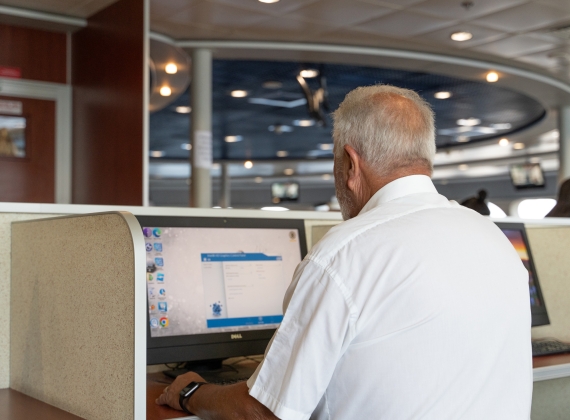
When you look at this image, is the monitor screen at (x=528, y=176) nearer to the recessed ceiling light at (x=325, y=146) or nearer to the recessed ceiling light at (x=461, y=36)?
the recessed ceiling light at (x=325, y=146)

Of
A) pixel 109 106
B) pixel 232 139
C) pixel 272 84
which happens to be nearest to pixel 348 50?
pixel 272 84

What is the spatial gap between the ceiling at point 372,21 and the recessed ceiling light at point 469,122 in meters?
3.74

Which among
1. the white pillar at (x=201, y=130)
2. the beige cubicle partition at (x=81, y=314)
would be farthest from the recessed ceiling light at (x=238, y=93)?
the beige cubicle partition at (x=81, y=314)

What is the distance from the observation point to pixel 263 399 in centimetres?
114

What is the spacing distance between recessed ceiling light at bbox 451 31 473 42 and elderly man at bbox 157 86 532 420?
4836mm

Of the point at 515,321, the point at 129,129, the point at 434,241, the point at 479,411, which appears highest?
the point at 129,129

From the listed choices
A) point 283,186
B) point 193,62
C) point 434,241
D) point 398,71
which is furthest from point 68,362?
point 283,186

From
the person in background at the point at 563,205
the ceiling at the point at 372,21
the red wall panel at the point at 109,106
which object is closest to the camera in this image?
the person in background at the point at 563,205

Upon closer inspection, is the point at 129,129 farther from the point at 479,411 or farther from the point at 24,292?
the point at 479,411

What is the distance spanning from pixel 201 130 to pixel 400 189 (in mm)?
4817

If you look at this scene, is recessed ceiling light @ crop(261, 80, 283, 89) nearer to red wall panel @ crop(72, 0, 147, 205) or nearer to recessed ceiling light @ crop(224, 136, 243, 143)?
red wall panel @ crop(72, 0, 147, 205)

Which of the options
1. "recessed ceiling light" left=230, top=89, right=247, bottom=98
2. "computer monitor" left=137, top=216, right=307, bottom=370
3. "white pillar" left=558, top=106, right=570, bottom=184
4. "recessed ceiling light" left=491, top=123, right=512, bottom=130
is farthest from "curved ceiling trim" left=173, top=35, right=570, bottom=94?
"computer monitor" left=137, top=216, right=307, bottom=370

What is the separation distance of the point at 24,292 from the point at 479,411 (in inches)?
42.5

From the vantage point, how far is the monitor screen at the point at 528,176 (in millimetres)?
12180
